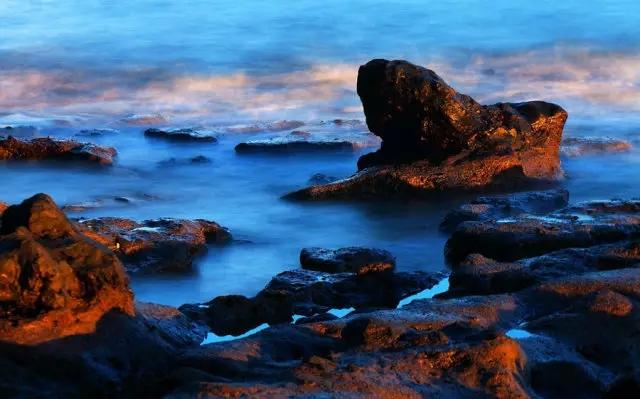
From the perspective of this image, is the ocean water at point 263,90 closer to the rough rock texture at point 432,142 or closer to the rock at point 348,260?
the rough rock texture at point 432,142

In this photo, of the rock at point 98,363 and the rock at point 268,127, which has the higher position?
the rock at point 268,127

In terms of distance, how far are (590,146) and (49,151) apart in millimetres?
5448

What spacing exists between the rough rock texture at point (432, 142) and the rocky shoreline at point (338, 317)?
1513 mm

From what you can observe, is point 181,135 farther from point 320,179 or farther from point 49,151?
point 320,179

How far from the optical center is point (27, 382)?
14.4 feet

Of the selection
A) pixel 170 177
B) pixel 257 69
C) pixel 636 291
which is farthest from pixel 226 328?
pixel 257 69

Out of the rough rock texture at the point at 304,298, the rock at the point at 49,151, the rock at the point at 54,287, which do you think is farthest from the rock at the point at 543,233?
the rock at the point at 49,151

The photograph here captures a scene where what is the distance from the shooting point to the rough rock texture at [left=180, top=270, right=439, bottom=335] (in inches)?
238

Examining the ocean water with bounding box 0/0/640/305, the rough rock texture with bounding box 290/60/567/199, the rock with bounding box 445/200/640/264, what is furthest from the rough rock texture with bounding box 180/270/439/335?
the rough rock texture with bounding box 290/60/567/199

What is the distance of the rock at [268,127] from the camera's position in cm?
1361

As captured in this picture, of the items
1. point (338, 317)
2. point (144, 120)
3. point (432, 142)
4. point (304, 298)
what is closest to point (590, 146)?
point (432, 142)

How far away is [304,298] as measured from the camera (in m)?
6.46

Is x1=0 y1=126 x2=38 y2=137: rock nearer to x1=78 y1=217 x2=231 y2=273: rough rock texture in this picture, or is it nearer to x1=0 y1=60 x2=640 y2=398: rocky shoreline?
x1=0 y1=60 x2=640 y2=398: rocky shoreline

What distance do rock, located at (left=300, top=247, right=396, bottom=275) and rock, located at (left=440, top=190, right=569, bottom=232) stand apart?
1.26 meters
